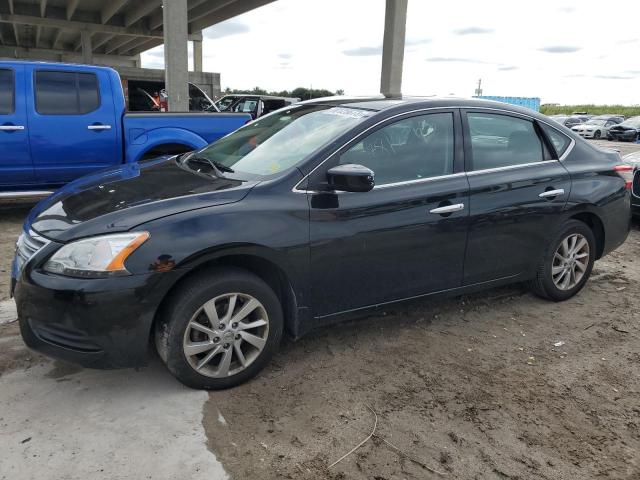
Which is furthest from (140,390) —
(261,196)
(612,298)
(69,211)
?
(612,298)

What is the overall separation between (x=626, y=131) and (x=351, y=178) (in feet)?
108

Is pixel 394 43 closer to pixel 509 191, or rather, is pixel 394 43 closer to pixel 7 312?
pixel 509 191

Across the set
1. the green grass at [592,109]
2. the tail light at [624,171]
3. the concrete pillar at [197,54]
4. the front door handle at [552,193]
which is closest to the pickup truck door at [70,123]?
the front door handle at [552,193]

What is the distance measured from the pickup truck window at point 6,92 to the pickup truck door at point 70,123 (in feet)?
0.66

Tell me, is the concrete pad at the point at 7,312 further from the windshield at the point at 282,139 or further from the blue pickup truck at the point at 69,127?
the blue pickup truck at the point at 69,127

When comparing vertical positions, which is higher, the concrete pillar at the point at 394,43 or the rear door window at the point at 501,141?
the concrete pillar at the point at 394,43

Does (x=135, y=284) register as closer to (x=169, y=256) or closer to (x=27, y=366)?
(x=169, y=256)

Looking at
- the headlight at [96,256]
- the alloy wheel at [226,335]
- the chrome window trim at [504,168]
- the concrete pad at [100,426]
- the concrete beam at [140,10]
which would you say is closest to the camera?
the concrete pad at [100,426]

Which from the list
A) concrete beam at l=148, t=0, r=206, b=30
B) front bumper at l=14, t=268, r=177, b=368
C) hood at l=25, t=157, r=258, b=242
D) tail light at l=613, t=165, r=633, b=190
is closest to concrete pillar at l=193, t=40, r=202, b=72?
concrete beam at l=148, t=0, r=206, b=30

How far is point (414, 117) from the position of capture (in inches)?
145

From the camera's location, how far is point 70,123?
6.59m

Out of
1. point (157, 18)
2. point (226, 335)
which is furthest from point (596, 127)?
point (226, 335)

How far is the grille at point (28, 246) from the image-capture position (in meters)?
2.88

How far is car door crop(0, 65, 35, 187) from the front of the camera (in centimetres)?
628
